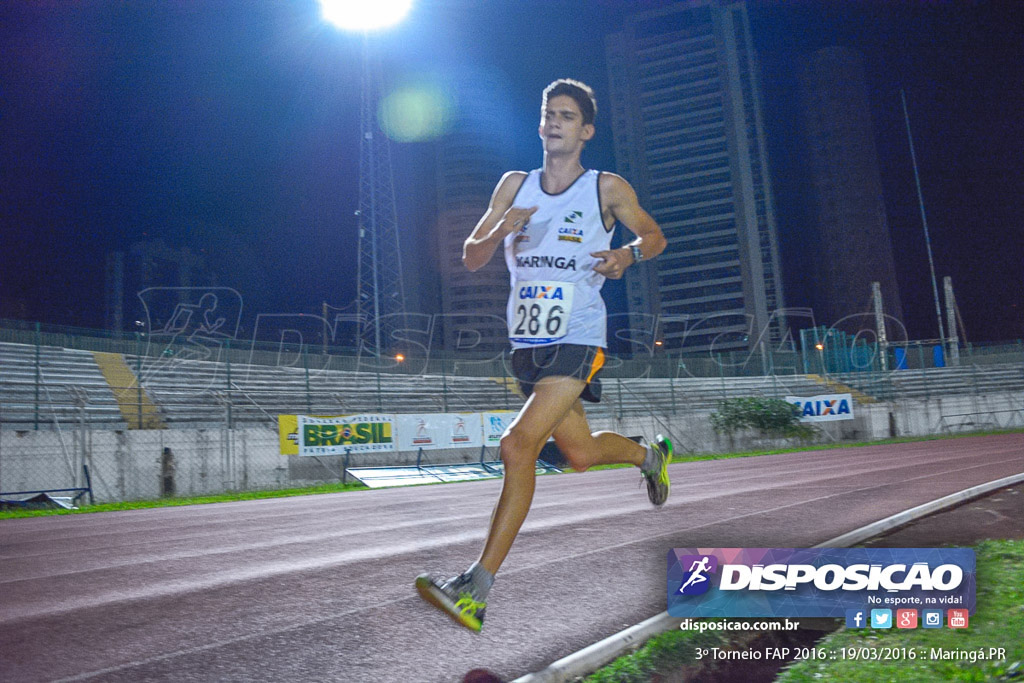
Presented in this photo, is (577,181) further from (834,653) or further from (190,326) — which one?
(190,326)

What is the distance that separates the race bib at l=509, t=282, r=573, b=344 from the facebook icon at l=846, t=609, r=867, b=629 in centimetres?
154

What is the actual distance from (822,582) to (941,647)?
0.42 meters

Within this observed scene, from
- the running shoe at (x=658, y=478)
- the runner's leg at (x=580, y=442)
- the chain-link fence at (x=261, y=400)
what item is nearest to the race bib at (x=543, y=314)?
the runner's leg at (x=580, y=442)

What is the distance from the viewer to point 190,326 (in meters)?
34.7

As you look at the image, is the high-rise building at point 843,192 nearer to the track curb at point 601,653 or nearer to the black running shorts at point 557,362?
the black running shorts at point 557,362

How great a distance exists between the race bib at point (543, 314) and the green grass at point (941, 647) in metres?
1.60

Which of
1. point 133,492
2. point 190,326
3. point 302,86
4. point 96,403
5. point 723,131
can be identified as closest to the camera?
point 133,492

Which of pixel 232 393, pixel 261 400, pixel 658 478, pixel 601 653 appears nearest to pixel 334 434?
pixel 261 400

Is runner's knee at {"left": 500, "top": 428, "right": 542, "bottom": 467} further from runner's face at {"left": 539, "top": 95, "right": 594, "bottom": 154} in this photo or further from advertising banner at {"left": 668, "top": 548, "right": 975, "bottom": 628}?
runner's face at {"left": 539, "top": 95, "right": 594, "bottom": 154}

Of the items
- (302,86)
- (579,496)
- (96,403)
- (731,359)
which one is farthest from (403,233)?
(579,496)

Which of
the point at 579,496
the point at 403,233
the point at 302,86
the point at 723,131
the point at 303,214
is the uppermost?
the point at 723,131

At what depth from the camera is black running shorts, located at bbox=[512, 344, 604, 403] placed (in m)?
3.39

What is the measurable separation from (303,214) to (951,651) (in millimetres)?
66418

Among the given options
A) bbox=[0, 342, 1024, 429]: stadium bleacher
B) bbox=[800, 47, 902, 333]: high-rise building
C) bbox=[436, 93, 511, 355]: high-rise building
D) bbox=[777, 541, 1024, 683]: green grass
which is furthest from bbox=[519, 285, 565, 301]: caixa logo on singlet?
bbox=[800, 47, 902, 333]: high-rise building
